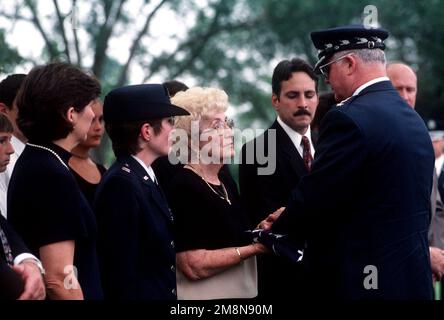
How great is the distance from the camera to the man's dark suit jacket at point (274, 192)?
525 centimetres

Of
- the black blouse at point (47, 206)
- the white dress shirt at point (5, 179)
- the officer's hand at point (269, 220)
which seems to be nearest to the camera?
the black blouse at point (47, 206)

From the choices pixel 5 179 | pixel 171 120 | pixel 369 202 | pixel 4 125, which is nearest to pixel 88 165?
pixel 5 179

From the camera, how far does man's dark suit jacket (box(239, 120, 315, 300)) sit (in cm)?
525

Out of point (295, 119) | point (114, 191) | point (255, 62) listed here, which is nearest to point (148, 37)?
point (255, 62)

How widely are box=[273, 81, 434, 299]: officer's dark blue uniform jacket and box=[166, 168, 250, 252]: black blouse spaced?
47 cm

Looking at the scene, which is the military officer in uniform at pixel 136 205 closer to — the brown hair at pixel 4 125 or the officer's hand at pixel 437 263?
the brown hair at pixel 4 125

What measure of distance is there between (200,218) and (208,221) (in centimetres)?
5

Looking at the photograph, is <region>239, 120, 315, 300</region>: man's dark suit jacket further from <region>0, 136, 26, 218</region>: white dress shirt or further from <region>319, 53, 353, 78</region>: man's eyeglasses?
<region>0, 136, 26, 218</region>: white dress shirt

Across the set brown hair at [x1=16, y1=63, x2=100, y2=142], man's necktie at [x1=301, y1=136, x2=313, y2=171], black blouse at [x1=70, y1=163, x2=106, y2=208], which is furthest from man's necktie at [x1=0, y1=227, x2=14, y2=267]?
man's necktie at [x1=301, y1=136, x2=313, y2=171]

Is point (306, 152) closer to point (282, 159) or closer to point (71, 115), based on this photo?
point (282, 159)

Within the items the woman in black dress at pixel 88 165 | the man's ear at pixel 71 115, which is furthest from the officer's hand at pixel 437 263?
the man's ear at pixel 71 115

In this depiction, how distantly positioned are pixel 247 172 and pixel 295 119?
473 mm

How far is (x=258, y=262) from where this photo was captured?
5395mm

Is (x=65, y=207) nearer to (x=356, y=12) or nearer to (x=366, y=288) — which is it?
(x=366, y=288)
